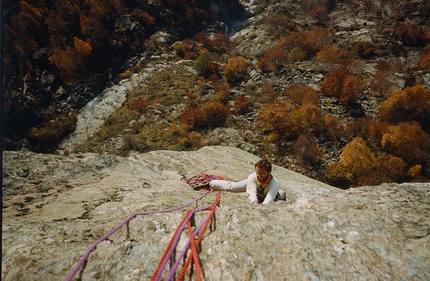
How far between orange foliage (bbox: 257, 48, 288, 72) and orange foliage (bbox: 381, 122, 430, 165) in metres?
13.5

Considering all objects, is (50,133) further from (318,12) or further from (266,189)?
(318,12)

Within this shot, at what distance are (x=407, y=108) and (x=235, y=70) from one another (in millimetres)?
17532

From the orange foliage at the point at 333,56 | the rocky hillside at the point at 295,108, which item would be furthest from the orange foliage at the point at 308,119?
the orange foliage at the point at 333,56

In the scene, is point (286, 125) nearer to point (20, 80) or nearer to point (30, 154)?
point (30, 154)

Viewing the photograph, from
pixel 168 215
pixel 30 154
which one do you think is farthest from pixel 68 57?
pixel 168 215

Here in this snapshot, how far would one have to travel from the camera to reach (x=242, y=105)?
21.2m

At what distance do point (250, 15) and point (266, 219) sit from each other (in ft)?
179

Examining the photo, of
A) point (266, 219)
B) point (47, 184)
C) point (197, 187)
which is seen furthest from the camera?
point (197, 187)

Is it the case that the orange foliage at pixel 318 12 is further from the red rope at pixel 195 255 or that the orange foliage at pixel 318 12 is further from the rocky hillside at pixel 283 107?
A: the red rope at pixel 195 255

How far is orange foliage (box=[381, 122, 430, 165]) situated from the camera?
18000mm

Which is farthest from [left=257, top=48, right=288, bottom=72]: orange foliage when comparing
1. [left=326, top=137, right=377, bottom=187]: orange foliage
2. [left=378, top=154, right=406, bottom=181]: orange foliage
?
[left=378, top=154, right=406, bottom=181]: orange foliage

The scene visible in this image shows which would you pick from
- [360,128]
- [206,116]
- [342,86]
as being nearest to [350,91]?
[342,86]

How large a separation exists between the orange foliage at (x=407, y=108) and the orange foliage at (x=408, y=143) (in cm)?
162

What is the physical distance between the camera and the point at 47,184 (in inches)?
219
